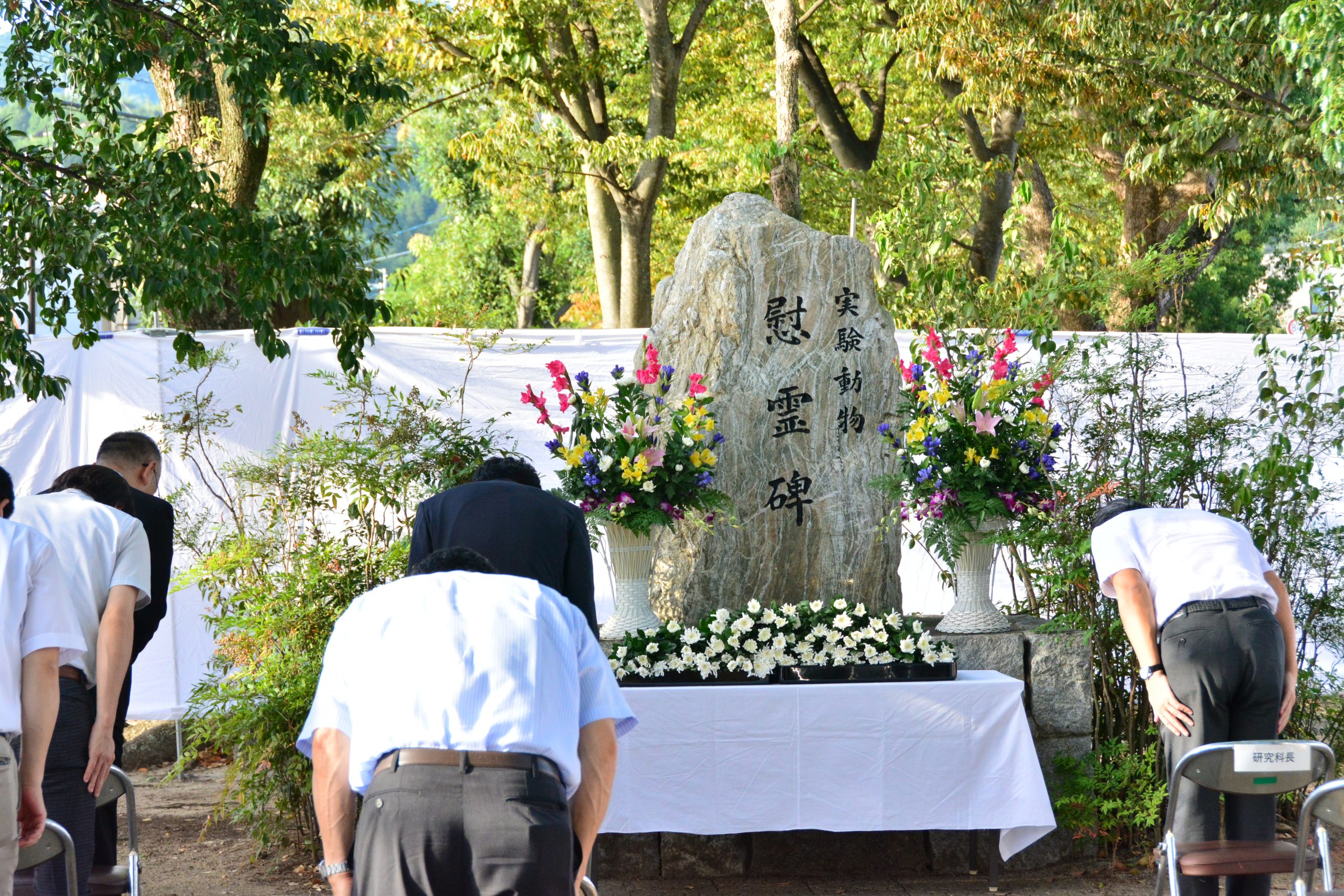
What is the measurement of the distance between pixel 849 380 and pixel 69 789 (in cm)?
353

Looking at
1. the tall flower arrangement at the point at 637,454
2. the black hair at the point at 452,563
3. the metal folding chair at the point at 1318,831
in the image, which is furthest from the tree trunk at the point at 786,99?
the black hair at the point at 452,563

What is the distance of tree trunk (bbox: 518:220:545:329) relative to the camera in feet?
75.4

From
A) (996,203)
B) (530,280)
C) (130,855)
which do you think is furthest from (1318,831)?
(530,280)

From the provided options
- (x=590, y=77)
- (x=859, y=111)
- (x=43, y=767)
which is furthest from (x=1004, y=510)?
(x=859, y=111)

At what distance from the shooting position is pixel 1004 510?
4828mm

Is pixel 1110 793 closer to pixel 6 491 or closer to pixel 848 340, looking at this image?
pixel 848 340

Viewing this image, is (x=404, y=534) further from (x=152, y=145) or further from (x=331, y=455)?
(x=152, y=145)

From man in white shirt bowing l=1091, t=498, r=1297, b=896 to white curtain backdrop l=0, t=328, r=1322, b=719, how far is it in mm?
3256

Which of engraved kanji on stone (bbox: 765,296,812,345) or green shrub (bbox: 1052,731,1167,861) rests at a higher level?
engraved kanji on stone (bbox: 765,296,812,345)

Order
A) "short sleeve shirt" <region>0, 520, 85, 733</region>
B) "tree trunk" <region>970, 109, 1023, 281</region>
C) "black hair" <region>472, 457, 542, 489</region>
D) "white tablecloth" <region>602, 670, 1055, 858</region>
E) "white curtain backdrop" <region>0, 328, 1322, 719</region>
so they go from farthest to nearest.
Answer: "tree trunk" <region>970, 109, 1023, 281</region>, "white curtain backdrop" <region>0, 328, 1322, 719</region>, "white tablecloth" <region>602, 670, 1055, 858</region>, "black hair" <region>472, 457, 542, 489</region>, "short sleeve shirt" <region>0, 520, 85, 733</region>

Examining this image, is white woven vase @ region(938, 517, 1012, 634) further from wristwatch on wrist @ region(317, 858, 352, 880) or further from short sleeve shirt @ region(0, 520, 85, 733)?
short sleeve shirt @ region(0, 520, 85, 733)

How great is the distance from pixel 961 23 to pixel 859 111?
712 centimetres

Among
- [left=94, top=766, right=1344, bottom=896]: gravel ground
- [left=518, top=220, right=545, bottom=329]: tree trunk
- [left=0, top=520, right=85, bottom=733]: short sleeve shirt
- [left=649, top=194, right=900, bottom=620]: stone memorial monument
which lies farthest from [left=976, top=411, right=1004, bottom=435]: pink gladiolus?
[left=518, top=220, right=545, bottom=329]: tree trunk

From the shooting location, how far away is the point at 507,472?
12.7 feet
